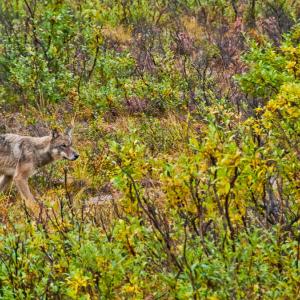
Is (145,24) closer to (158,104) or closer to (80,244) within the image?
(158,104)

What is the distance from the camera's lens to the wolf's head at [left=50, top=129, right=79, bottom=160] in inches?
427

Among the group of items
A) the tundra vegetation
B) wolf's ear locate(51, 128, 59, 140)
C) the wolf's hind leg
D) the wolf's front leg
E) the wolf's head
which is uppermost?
the tundra vegetation

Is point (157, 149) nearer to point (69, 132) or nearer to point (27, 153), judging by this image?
point (69, 132)

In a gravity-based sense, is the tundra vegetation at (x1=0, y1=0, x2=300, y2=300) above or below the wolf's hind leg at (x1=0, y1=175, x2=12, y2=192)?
above

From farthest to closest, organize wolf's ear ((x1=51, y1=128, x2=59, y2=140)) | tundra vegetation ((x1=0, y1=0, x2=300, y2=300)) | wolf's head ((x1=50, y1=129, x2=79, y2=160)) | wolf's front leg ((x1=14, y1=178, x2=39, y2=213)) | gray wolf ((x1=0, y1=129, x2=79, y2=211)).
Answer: wolf's ear ((x1=51, y1=128, x2=59, y2=140))
wolf's head ((x1=50, y1=129, x2=79, y2=160))
gray wolf ((x1=0, y1=129, x2=79, y2=211))
wolf's front leg ((x1=14, y1=178, x2=39, y2=213))
tundra vegetation ((x1=0, y1=0, x2=300, y2=300))

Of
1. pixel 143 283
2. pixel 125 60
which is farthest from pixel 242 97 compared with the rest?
pixel 143 283

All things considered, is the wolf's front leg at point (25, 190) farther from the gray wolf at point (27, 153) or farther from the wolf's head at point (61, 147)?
the wolf's head at point (61, 147)

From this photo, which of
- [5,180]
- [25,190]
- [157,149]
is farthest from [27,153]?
[157,149]

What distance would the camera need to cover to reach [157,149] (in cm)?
1038

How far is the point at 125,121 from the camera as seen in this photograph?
38.7 ft

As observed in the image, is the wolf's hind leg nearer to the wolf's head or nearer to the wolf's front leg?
the wolf's front leg

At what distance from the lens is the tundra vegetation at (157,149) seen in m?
4.97

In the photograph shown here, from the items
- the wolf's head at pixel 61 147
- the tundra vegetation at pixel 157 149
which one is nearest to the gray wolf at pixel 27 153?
the wolf's head at pixel 61 147

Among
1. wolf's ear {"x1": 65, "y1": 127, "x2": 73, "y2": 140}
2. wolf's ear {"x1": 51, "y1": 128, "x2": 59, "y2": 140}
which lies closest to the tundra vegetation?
wolf's ear {"x1": 65, "y1": 127, "x2": 73, "y2": 140}
